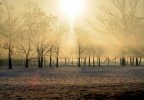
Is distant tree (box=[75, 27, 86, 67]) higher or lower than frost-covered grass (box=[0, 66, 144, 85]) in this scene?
higher

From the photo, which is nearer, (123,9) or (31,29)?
(123,9)

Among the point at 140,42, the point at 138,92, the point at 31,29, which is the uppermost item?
the point at 31,29

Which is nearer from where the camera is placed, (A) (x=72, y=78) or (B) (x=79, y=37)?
(A) (x=72, y=78)

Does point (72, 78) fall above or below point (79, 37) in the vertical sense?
below

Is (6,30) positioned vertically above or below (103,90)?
above

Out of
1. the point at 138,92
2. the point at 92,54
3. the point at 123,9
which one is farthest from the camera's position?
the point at 92,54

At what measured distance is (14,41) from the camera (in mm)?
66375

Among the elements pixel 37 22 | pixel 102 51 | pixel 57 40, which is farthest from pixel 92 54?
pixel 37 22

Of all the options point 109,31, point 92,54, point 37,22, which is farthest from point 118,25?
point 92,54

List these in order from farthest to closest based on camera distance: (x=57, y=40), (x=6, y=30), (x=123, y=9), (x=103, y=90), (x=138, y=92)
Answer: (x=57, y=40)
(x=6, y=30)
(x=123, y=9)
(x=103, y=90)
(x=138, y=92)

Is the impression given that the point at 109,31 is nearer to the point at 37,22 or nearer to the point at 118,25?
the point at 118,25

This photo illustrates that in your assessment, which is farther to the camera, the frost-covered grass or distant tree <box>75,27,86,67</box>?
distant tree <box>75,27,86,67</box>

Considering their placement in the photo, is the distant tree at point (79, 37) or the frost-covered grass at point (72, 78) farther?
the distant tree at point (79, 37)

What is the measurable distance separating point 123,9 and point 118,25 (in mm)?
3230
